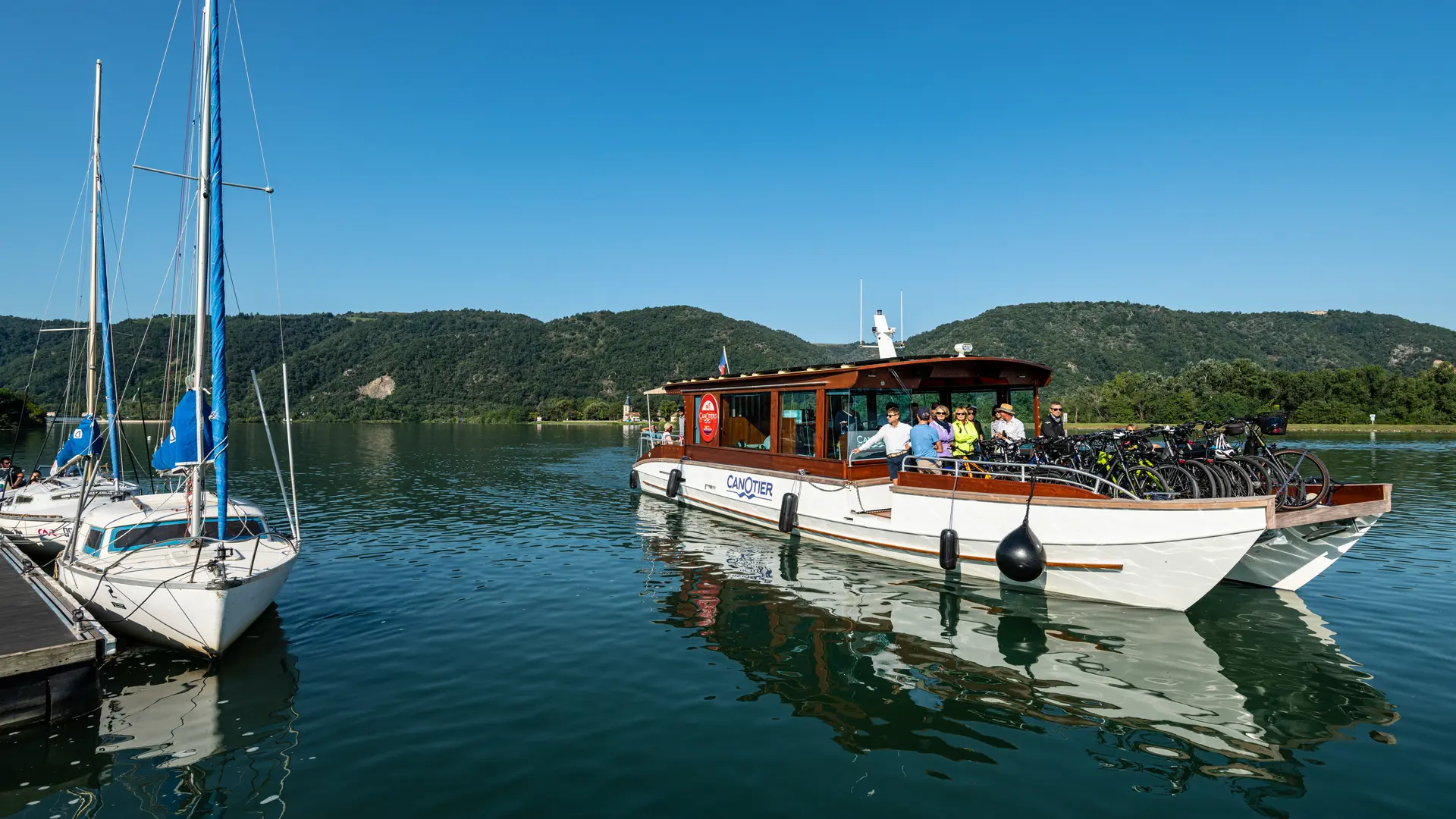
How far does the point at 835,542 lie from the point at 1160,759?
31.4 feet

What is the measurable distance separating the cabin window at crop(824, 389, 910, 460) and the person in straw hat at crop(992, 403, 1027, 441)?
2156mm

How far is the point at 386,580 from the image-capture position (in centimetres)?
1384

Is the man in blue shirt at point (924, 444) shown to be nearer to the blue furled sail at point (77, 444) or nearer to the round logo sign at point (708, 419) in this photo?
the round logo sign at point (708, 419)

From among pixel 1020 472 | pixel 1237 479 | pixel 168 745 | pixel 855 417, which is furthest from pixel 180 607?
pixel 1237 479

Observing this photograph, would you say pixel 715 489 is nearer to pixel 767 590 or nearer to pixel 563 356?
pixel 767 590

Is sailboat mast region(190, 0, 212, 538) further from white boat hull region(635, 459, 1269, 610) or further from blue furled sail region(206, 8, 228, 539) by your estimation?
white boat hull region(635, 459, 1269, 610)

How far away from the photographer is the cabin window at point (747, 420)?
18688 millimetres

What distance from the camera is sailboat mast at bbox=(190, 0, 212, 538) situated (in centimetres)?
1017

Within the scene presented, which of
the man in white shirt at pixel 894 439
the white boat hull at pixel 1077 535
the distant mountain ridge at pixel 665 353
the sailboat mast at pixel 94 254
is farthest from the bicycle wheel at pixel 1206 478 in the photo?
the distant mountain ridge at pixel 665 353

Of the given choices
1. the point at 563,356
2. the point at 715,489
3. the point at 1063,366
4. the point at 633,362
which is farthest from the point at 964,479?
the point at 563,356

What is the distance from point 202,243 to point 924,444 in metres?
11.9

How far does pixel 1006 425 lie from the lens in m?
14.4

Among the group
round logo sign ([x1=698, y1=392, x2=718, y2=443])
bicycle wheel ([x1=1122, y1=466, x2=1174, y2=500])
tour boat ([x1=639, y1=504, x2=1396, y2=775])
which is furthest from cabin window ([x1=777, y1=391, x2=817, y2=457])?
bicycle wheel ([x1=1122, y1=466, x2=1174, y2=500])

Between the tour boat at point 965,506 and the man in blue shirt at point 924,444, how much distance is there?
19cm
